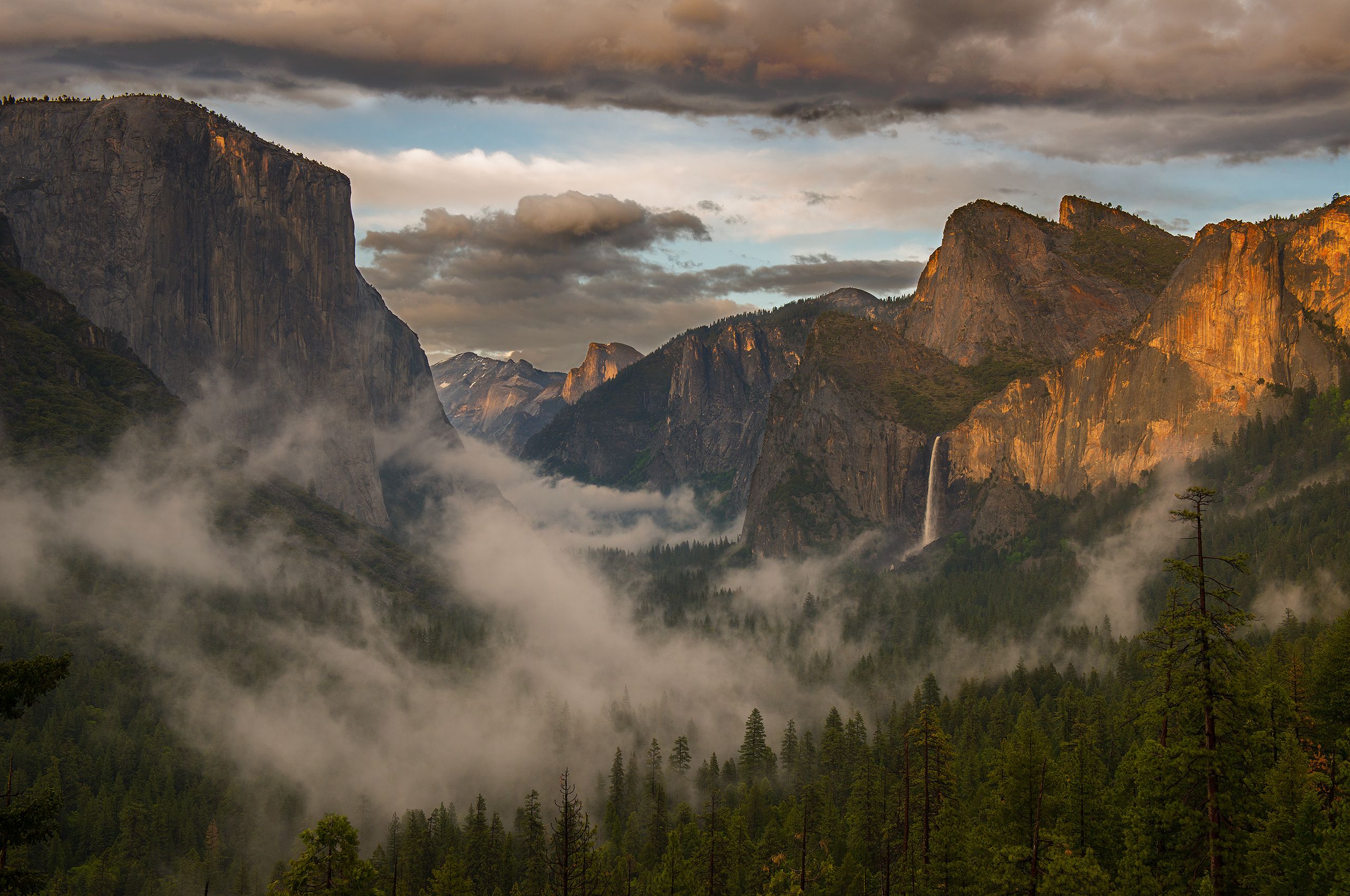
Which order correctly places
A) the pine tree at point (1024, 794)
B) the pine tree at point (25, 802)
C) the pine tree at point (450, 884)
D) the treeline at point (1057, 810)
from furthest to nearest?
the pine tree at point (450, 884), the pine tree at point (1024, 794), the treeline at point (1057, 810), the pine tree at point (25, 802)

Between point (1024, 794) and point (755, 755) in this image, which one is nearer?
point (1024, 794)

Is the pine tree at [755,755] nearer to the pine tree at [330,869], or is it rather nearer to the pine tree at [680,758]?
the pine tree at [680,758]

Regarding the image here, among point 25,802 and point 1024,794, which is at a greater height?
point 25,802

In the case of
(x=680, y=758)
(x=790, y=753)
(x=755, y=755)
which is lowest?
(x=680, y=758)

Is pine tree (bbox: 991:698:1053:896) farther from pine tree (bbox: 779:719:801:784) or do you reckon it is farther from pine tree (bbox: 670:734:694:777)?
pine tree (bbox: 670:734:694:777)

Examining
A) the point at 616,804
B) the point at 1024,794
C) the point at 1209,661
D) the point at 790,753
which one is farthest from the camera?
the point at 790,753

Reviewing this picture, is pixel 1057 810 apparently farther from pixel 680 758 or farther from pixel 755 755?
pixel 680 758

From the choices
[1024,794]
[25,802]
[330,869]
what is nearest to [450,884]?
[330,869]

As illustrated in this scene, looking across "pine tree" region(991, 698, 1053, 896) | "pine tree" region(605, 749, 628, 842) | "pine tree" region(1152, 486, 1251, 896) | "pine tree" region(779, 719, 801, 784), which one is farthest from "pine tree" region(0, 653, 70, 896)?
"pine tree" region(779, 719, 801, 784)

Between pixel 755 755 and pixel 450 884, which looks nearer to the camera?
pixel 450 884

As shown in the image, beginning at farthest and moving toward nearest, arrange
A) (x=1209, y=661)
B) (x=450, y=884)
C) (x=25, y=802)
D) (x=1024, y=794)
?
1. (x=450, y=884)
2. (x=1024, y=794)
3. (x=1209, y=661)
4. (x=25, y=802)

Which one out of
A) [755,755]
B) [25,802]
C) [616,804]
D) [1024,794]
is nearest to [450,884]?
[1024,794]

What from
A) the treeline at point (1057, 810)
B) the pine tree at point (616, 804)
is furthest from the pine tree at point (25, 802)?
the pine tree at point (616, 804)

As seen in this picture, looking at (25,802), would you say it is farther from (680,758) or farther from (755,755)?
(680,758)
